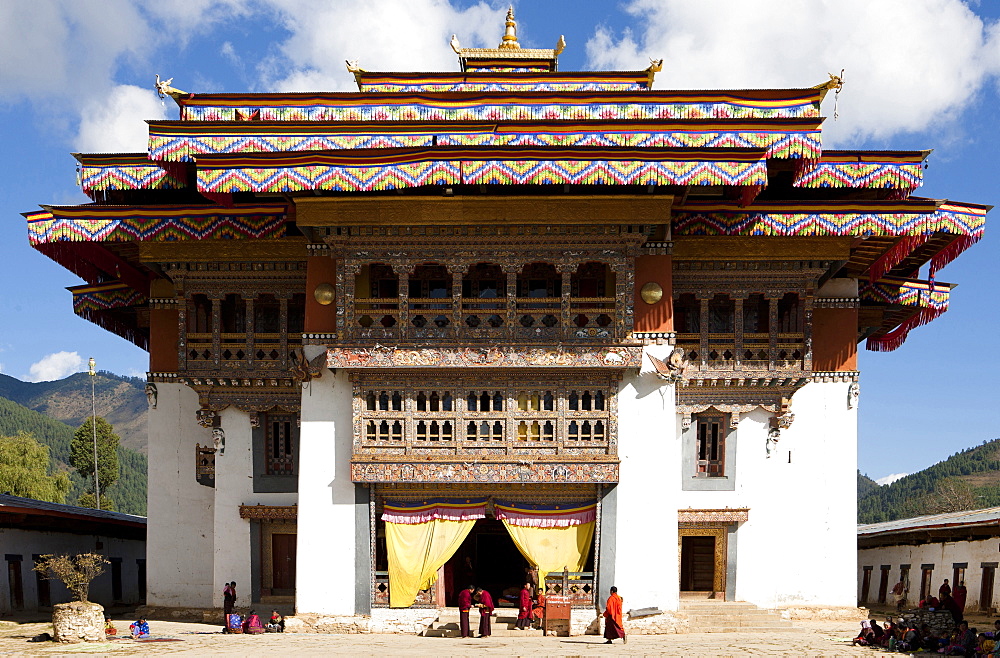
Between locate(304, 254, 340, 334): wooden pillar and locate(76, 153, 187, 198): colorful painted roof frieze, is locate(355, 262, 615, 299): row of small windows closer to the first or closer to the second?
locate(304, 254, 340, 334): wooden pillar

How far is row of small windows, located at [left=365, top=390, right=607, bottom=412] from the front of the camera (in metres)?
18.0

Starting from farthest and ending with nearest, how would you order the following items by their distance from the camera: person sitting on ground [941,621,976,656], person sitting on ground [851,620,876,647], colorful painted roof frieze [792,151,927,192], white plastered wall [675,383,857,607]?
white plastered wall [675,383,857,607] → colorful painted roof frieze [792,151,927,192] → person sitting on ground [851,620,876,647] → person sitting on ground [941,621,976,656]

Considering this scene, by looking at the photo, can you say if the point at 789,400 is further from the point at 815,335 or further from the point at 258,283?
the point at 258,283

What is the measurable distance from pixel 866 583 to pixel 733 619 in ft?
36.3

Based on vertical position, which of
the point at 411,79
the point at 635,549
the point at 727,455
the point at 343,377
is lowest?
the point at 635,549

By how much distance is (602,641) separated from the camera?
17.0 meters

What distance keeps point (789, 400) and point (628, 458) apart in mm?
4026

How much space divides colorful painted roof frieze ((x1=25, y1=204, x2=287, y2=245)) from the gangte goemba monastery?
0.05m

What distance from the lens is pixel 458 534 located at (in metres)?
18.2

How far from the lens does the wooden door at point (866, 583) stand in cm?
2789

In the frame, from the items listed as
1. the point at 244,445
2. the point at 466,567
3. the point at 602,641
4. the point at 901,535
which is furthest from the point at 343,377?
the point at 901,535

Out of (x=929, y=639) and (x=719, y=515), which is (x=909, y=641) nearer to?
(x=929, y=639)

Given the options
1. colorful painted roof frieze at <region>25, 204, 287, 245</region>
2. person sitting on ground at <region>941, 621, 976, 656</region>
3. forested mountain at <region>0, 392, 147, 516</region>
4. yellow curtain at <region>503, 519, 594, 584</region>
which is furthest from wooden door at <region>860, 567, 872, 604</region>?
forested mountain at <region>0, 392, 147, 516</region>

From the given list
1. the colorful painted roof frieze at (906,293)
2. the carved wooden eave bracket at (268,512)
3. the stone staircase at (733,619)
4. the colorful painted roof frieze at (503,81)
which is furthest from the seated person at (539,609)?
the colorful painted roof frieze at (503,81)
